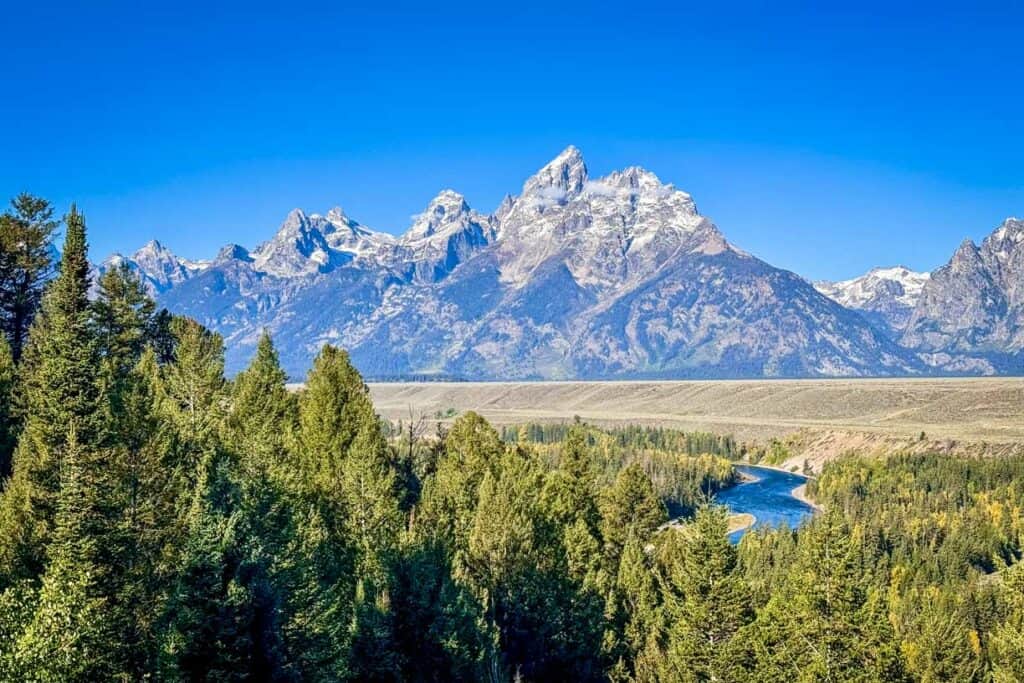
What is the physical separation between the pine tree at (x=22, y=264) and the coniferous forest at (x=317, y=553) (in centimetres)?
20

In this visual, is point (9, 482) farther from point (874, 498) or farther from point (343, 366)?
point (874, 498)

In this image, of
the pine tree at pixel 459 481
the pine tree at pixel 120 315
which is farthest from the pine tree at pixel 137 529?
the pine tree at pixel 120 315

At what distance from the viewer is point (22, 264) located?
55.8 metres

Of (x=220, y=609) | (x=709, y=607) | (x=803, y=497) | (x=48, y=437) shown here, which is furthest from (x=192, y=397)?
(x=803, y=497)

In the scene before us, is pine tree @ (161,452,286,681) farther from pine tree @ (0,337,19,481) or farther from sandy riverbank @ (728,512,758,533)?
sandy riverbank @ (728,512,758,533)

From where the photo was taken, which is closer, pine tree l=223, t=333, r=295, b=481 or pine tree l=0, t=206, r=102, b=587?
pine tree l=0, t=206, r=102, b=587

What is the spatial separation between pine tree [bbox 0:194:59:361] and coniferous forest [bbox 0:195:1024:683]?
20cm

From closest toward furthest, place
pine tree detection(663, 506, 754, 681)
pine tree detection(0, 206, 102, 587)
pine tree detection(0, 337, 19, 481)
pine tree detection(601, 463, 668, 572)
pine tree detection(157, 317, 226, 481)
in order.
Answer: pine tree detection(0, 206, 102, 587), pine tree detection(157, 317, 226, 481), pine tree detection(663, 506, 754, 681), pine tree detection(0, 337, 19, 481), pine tree detection(601, 463, 668, 572)

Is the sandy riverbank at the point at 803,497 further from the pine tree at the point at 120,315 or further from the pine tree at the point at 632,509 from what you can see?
the pine tree at the point at 120,315

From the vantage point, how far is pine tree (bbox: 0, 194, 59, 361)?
5541cm

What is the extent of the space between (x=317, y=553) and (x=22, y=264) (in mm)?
35856

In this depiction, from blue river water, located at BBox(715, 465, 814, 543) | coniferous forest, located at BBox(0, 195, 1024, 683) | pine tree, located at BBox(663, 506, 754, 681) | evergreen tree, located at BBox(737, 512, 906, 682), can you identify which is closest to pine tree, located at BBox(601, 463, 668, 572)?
coniferous forest, located at BBox(0, 195, 1024, 683)

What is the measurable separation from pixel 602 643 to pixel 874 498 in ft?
423

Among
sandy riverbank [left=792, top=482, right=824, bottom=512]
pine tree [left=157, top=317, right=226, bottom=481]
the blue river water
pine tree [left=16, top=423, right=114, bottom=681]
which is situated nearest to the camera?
pine tree [left=16, top=423, right=114, bottom=681]
